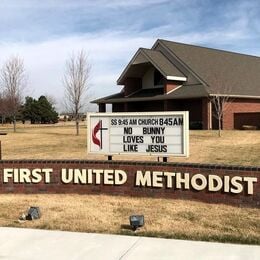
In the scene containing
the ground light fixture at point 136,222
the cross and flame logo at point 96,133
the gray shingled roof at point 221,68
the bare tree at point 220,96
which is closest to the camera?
the ground light fixture at point 136,222

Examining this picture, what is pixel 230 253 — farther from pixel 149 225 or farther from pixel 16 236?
pixel 16 236

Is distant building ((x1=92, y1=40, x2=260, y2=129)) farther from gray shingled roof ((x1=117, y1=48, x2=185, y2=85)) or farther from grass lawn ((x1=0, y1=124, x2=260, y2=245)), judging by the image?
grass lawn ((x1=0, y1=124, x2=260, y2=245))

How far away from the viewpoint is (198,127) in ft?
117

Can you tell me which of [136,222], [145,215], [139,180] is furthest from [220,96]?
[136,222]

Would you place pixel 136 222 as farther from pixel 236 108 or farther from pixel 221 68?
pixel 221 68

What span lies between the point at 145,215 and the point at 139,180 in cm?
174

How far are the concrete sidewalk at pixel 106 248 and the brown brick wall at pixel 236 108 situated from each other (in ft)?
98.0

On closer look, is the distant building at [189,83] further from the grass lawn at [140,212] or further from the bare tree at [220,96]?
the grass lawn at [140,212]

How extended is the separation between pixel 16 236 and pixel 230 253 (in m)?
Result: 3.13

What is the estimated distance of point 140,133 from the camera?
10680mm

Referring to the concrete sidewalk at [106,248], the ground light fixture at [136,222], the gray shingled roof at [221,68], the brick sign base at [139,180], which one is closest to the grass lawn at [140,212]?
the ground light fixture at [136,222]

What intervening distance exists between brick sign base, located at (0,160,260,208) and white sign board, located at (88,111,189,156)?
1.70ft

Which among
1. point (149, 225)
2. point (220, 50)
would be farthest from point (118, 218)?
point (220, 50)

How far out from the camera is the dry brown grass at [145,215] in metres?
7.32
